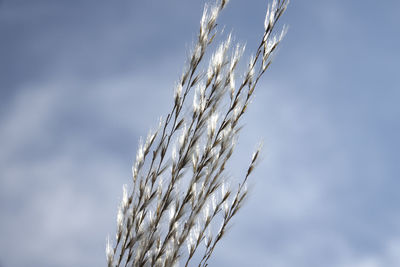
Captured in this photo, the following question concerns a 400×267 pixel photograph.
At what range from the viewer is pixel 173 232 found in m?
1.74

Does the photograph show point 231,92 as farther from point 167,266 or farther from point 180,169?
point 167,266

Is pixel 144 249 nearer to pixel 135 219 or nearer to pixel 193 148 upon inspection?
pixel 135 219

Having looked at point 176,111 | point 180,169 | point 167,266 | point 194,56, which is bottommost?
point 167,266

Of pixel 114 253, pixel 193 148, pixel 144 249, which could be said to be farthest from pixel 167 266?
pixel 193 148

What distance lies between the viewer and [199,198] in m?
1.74

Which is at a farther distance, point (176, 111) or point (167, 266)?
point (176, 111)

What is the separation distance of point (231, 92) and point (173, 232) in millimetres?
546

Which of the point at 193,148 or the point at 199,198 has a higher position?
the point at 193,148

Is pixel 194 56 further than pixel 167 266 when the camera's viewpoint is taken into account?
Yes

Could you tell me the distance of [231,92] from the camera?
187 cm

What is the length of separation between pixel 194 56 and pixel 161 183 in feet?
1.58

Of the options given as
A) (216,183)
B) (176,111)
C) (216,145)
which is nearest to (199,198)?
(216,183)

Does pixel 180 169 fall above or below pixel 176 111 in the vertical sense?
below

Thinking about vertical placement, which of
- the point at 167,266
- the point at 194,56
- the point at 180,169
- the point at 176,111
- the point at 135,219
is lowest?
the point at 167,266
